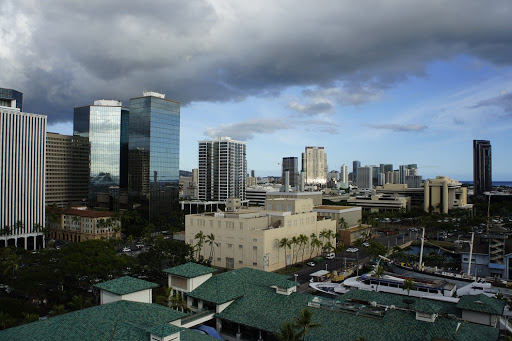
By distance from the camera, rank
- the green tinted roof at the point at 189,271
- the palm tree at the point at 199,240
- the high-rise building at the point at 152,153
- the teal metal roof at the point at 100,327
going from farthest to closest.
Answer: the high-rise building at the point at 152,153, the palm tree at the point at 199,240, the green tinted roof at the point at 189,271, the teal metal roof at the point at 100,327

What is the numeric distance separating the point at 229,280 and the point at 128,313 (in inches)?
511

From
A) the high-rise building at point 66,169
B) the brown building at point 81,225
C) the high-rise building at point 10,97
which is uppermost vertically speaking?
the high-rise building at point 10,97

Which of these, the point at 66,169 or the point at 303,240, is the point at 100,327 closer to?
the point at 303,240

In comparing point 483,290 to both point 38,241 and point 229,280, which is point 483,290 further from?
point 38,241

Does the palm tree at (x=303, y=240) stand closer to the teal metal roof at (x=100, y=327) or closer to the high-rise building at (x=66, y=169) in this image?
the teal metal roof at (x=100, y=327)

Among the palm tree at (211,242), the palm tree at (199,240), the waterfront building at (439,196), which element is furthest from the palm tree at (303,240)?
the waterfront building at (439,196)

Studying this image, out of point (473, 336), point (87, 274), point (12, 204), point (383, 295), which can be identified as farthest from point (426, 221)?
point (12, 204)

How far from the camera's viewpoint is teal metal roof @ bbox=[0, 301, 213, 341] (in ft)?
83.7

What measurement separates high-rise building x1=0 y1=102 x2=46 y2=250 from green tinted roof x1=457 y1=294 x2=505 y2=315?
89479mm

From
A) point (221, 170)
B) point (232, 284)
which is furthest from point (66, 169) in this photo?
point (232, 284)

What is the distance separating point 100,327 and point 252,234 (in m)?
39.5

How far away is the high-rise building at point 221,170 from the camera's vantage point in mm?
170000

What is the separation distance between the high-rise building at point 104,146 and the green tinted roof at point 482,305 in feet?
440

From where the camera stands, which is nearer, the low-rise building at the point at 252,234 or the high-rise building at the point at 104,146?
the low-rise building at the point at 252,234
